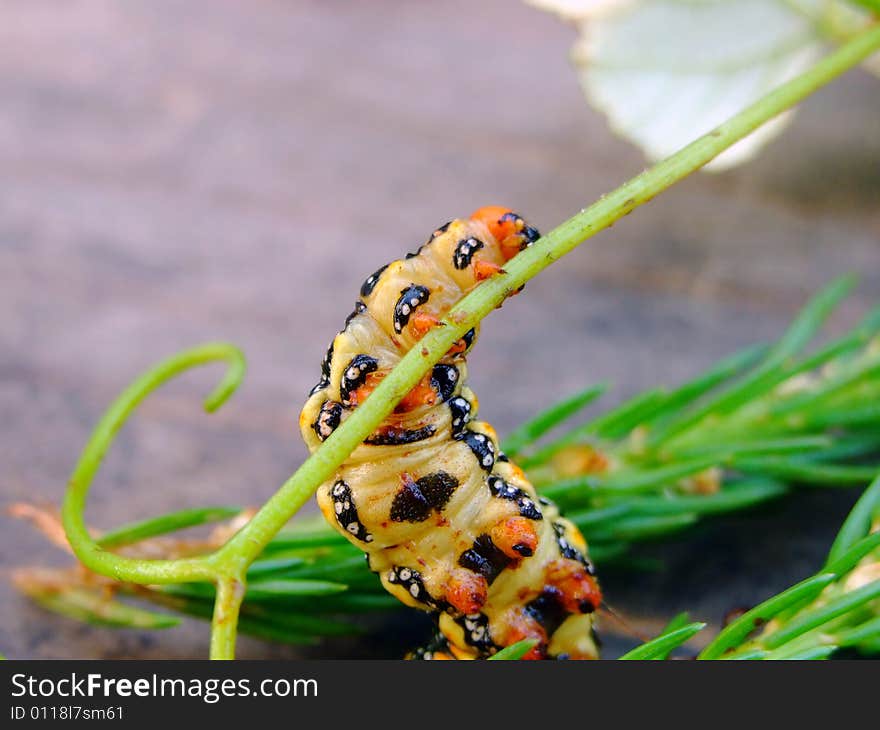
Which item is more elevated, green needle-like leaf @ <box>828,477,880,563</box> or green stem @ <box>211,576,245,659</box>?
green needle-like leaf @ <box>828,477,880,563</box>

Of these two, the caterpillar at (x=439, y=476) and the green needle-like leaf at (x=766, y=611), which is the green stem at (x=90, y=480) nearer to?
the caterpillar at (x=439, y=476)

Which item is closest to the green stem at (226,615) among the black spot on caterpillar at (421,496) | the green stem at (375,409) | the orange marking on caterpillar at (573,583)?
the green stem at (375,409)

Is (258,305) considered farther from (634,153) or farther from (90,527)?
(634,153)

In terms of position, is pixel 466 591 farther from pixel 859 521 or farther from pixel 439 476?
pixel 859 521

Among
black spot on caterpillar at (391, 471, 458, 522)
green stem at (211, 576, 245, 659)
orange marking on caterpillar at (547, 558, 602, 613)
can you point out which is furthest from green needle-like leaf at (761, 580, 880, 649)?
green stem at (211, 576, 245, 659)

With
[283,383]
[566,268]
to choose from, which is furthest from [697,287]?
[283,383]

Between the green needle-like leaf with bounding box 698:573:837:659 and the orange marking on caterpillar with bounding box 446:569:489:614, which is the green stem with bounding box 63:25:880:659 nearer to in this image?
the orange marking on caterpillar with bounding box 446:569:489:614

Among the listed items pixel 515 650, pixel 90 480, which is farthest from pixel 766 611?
pixel 90 480
